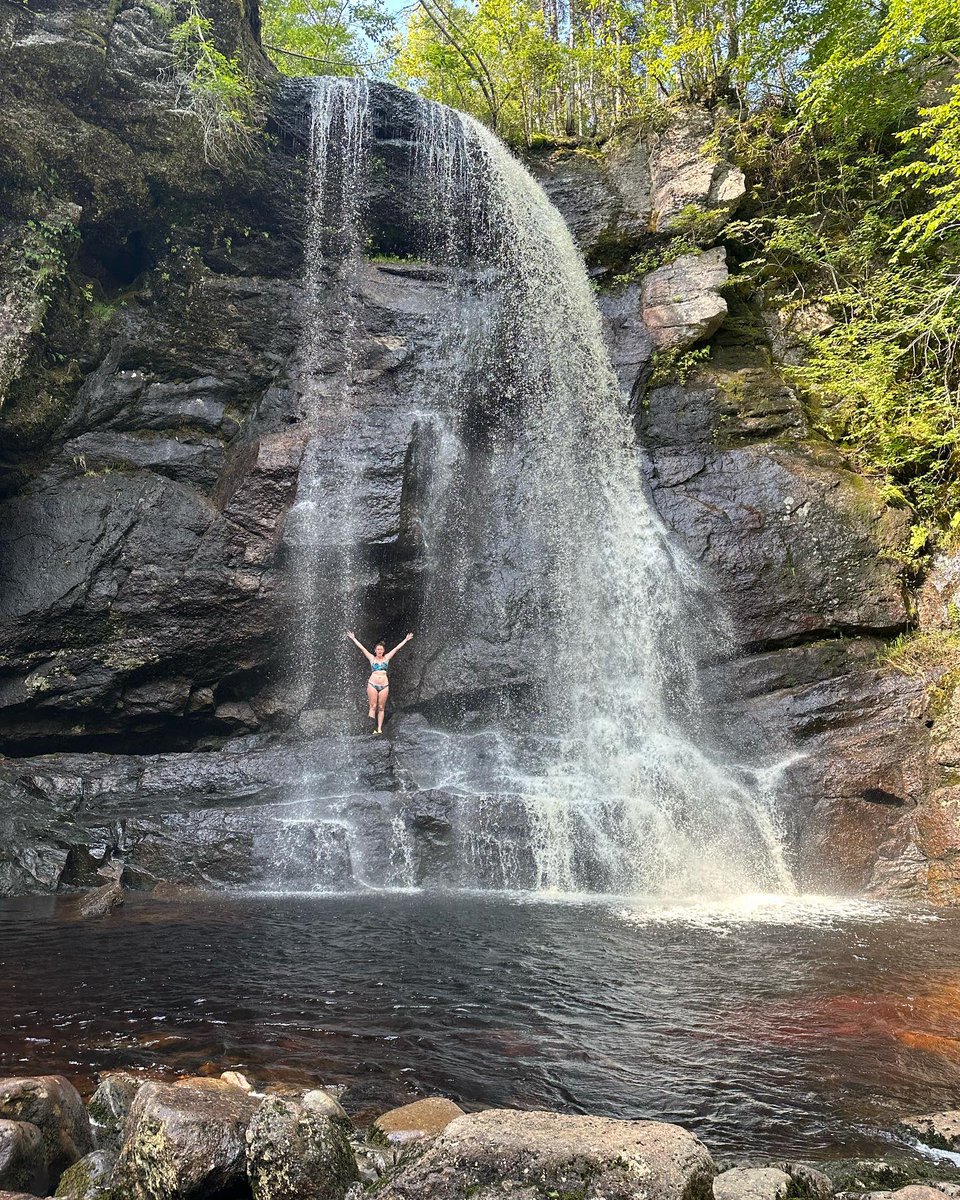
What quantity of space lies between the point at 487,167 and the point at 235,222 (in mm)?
5502

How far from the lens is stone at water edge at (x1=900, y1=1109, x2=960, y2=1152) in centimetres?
348

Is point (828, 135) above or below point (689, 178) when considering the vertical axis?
above

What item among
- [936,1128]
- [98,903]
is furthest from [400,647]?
[936,1128]

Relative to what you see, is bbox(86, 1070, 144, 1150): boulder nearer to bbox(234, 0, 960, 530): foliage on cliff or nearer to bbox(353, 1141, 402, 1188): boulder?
bbox(353, 1141, 402, 1188): boulder

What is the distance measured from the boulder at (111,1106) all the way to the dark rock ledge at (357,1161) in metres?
0.06

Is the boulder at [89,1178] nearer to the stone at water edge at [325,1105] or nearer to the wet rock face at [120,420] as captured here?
the stone at water edge at [325,1105]

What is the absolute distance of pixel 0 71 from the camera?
38.0 feet

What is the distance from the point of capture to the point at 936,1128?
3.55 m

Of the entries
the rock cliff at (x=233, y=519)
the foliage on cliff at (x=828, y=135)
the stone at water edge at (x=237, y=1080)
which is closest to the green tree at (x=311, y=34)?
the foliage on cliff at (x=828, y=135)

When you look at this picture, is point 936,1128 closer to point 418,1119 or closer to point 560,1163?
point 560,1163

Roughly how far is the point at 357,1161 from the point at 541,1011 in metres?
2.17

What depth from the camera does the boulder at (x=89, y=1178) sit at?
3066 mm

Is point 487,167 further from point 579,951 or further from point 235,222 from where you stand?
point 579,951

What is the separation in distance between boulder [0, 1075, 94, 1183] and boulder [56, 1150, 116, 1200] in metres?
0.08
